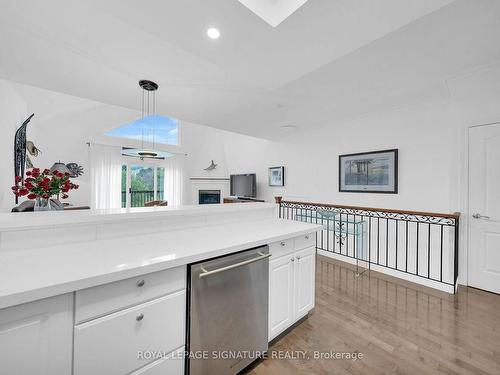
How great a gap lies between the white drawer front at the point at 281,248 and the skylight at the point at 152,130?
19.3ft

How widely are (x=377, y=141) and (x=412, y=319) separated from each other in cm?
266

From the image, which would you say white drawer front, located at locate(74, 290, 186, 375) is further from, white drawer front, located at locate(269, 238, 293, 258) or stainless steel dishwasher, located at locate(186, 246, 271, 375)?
white drawer front, located at locate(269, 238, 293, 258)

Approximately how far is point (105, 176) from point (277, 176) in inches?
182

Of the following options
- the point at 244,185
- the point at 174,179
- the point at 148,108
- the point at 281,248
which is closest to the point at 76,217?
the point at 281,248

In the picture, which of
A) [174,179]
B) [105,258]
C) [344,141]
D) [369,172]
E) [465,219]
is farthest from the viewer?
[174,179]

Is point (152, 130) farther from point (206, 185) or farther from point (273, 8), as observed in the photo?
point (273, 8)

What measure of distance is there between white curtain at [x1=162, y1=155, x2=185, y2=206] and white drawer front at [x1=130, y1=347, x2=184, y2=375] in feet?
19.8

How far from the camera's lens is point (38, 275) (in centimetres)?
85

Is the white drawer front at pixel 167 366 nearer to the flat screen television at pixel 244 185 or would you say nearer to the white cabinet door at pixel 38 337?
the white cabinet door at pixel 38 337

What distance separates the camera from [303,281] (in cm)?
181

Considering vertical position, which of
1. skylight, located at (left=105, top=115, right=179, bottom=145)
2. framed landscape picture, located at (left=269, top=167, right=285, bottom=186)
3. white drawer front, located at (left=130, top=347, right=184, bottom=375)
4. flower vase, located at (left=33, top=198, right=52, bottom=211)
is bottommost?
white drawer front, located at (left=130, top=347, right=184, bottom=375)

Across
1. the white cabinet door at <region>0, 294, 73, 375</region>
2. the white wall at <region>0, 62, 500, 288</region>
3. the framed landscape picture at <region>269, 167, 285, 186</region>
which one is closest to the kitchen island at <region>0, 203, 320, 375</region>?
the white cabinet door at <region>0, 294, 73, 375</region>

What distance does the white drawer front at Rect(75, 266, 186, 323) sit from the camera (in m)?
0.86

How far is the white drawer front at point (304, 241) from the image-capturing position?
5.78 ft
